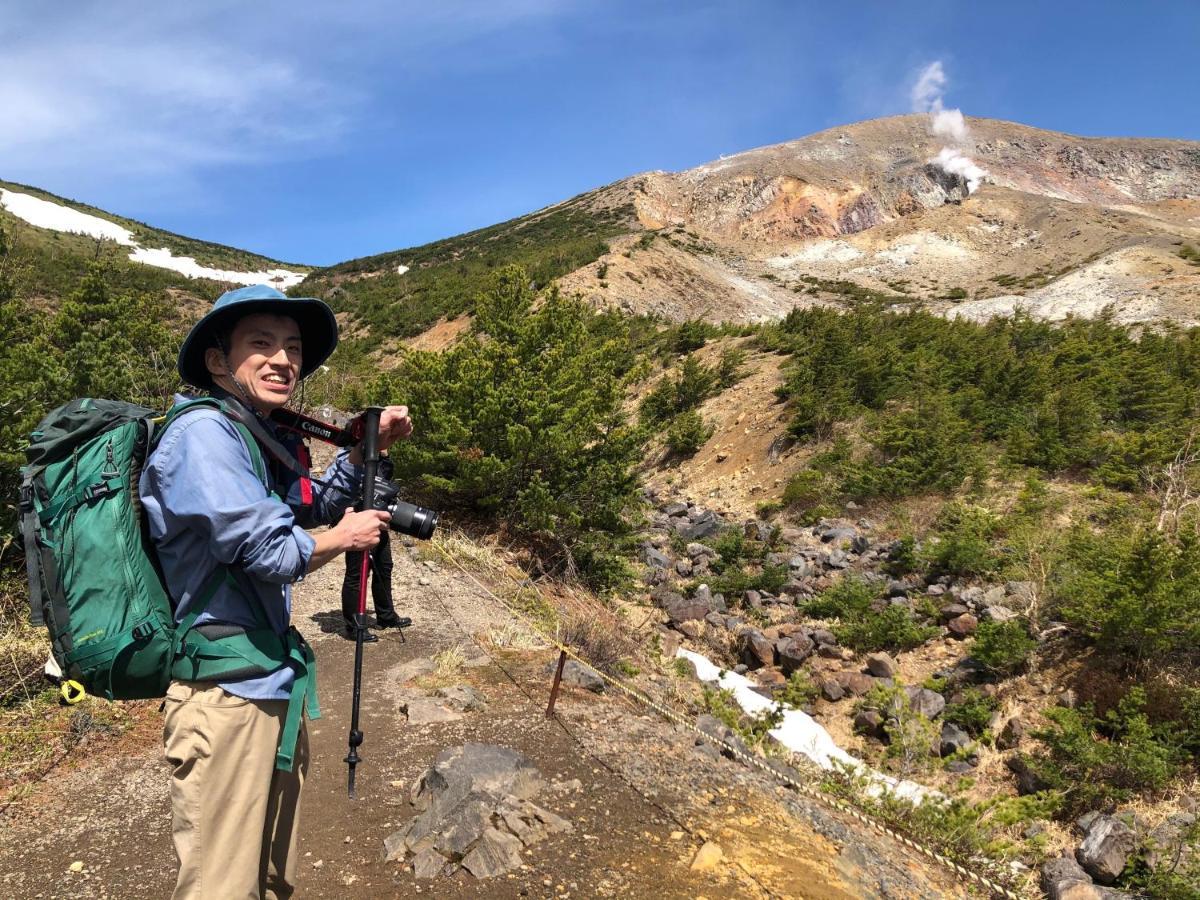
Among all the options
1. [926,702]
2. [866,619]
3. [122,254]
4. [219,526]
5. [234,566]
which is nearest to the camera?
[219,526]

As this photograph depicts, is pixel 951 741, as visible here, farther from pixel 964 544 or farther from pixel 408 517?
pixel 408 517

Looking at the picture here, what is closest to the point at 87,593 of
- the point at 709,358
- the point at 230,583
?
the point at 230,583

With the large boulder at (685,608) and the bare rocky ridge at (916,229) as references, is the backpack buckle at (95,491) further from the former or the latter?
the bare rocky ridge at (916,229)

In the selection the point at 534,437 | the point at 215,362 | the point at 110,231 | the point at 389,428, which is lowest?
the point at 534,437

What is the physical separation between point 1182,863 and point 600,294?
26022 mm

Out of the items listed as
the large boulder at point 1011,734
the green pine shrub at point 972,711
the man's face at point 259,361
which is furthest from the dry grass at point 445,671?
the large boulder at point 1011,734

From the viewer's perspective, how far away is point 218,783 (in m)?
1.59

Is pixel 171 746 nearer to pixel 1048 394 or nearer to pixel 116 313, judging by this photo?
pixel 1048 394

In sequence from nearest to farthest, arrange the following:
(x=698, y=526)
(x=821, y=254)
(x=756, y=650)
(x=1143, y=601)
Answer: (x=1143, y=601)
(x=756, y=650)
(x=698, y=526)
(x=821, y=254)

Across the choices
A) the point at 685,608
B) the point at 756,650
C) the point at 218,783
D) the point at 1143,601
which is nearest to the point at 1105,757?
the point at 1143,601

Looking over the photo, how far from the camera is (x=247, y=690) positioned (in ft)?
5.26

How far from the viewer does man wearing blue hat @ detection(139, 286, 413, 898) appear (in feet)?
4.90

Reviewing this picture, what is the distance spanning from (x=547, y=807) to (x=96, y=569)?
2.72 metres

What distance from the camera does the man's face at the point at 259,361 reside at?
5.63ft
